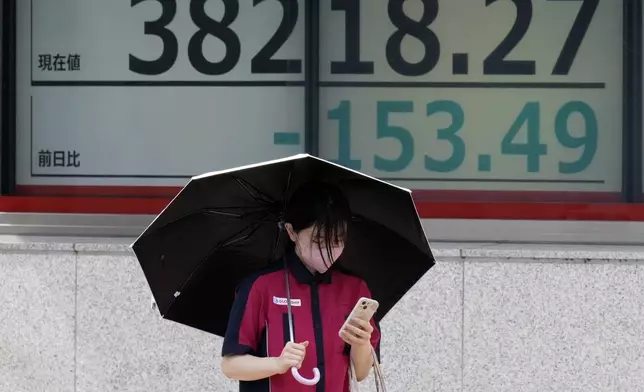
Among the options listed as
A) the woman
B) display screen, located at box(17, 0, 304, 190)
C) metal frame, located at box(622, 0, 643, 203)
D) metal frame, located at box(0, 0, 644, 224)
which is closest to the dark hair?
the woman

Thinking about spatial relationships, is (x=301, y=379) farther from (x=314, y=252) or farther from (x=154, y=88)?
(x=154, y=88)

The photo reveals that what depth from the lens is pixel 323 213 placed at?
298 cm

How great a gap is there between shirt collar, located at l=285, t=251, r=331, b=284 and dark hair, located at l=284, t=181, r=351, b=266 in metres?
0.12

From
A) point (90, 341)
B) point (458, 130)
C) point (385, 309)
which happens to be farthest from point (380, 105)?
point (385, 309)

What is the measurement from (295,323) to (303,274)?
0.15 metres

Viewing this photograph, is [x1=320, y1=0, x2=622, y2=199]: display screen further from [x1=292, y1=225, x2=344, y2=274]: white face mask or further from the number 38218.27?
[x1=292, y1=225, x2=344, y2=274]: white face mask

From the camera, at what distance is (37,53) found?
6484mm

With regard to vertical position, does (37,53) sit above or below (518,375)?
above

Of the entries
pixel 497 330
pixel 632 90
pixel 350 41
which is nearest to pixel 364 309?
pixel 497 330

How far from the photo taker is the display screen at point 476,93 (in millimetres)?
6207

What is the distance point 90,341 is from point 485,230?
2408 millimetres

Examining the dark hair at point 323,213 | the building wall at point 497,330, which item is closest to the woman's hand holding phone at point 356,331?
the dark hair at point 323,213

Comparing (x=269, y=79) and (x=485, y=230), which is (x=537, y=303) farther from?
(x=269, y=79)

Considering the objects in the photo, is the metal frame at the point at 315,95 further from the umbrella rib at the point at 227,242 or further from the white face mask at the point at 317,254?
the white face mask at the point at 317,254
